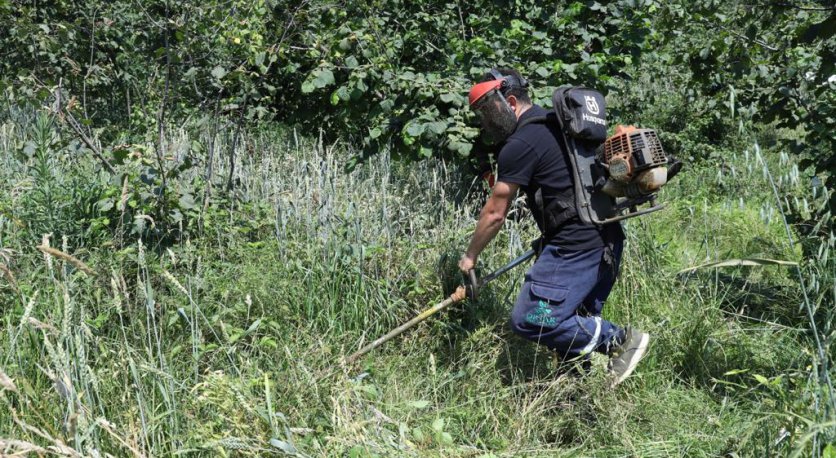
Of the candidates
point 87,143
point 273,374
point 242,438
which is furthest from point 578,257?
point 87,143

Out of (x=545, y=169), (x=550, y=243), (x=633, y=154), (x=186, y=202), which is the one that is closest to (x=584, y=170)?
(x=545, y=169)

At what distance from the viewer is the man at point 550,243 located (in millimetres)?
3553

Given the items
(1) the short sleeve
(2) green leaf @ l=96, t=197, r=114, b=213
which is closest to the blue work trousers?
(1) the short sleeve

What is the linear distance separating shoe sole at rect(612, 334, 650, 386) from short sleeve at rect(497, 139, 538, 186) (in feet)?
3.38

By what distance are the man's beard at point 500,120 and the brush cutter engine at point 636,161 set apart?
0.53m

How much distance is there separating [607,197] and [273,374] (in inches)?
71.9

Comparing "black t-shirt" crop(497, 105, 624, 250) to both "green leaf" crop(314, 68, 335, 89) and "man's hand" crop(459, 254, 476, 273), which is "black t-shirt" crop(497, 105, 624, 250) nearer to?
"man's hand" crop(459, 254, 476, 273)

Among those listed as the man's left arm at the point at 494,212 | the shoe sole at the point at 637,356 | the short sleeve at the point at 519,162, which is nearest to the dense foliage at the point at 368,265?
the shoe sole at the point at 637,356

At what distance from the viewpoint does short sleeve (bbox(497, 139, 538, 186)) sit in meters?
3.53

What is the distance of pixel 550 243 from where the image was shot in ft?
12.2

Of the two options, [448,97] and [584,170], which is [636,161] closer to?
[584,170]

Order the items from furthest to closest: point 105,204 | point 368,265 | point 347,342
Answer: point 368,265 → point 105,204 → point 347,342

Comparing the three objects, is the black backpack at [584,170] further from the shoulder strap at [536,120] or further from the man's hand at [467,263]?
the man's hand at [467,263]

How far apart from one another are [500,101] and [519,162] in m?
0.39
